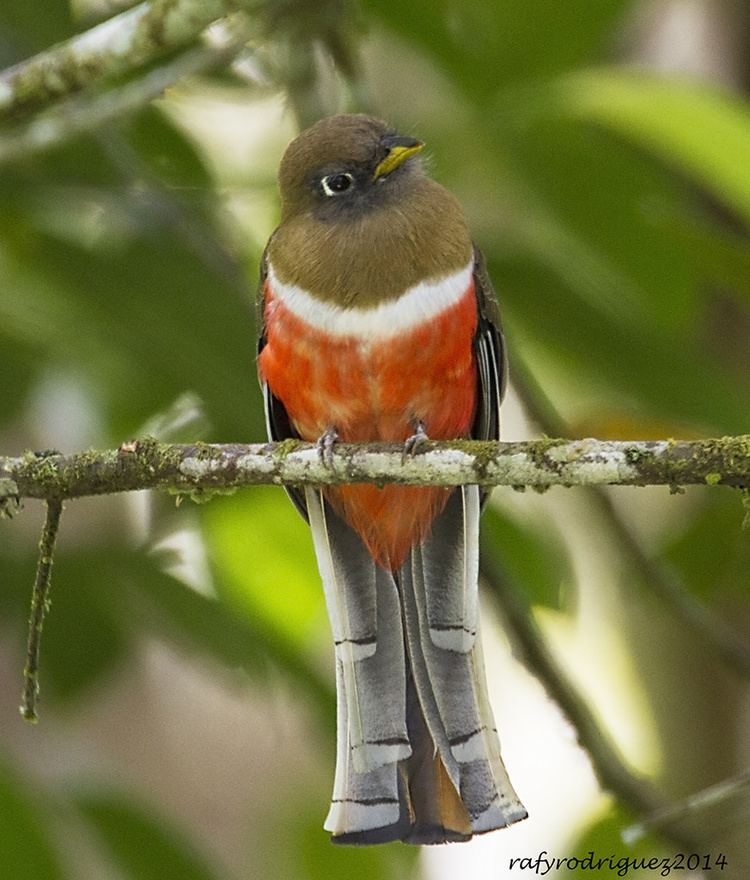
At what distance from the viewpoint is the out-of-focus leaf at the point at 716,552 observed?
13.4 feet

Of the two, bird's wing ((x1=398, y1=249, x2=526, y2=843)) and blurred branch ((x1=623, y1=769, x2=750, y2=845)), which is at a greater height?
bird's wing ((x1=398, y1=249, x2=526, y2=843))

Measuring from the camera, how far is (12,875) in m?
3.53

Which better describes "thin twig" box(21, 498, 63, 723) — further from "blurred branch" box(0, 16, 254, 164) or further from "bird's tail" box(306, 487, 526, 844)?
"blurred branch" box(0, 16, 254, 164)

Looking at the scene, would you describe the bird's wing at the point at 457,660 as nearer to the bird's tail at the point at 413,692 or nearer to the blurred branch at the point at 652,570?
the bird's tail at the point at 413,692

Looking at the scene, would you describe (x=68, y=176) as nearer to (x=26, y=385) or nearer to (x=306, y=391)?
(x=26, y=385)

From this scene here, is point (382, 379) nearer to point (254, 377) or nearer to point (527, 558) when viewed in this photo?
point (254, 377)

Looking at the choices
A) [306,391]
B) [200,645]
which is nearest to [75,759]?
[200,645]

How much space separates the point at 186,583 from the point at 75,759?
0.60 m

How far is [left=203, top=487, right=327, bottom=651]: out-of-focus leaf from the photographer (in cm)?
473

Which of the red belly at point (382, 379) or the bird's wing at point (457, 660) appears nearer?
the bird's wing at point (457, 660)

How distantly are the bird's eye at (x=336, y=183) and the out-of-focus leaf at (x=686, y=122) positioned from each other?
27.1 inches

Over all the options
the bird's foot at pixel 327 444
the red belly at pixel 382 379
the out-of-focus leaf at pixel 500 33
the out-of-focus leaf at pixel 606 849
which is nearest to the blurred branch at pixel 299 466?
the bird's foot at pixel 327 444

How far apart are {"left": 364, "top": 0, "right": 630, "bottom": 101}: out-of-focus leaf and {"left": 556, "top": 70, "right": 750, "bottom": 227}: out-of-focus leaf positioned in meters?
0.52

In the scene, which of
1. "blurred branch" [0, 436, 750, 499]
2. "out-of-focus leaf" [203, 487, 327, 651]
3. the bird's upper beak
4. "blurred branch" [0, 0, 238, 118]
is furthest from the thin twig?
"out-of-focus leaf" [203, 487, 327, 651]
